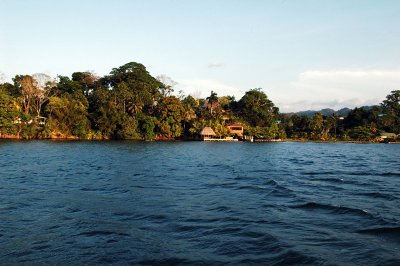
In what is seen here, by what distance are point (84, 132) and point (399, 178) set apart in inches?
2302

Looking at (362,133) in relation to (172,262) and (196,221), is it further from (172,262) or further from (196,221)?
(172,262)

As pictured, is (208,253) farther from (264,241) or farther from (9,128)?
(9,128)

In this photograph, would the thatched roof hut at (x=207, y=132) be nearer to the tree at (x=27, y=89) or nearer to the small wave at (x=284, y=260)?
the tree at (x=27, y=89)

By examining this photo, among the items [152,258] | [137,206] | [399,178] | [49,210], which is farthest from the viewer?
[399,178]

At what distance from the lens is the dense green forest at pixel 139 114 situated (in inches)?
2611

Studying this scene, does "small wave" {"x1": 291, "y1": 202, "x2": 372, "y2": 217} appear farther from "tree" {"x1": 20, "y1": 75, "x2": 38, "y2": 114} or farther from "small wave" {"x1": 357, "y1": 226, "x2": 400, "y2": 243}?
"tree" {"x1": 20, "y1": 75, "x2": 38, "y2": 114}

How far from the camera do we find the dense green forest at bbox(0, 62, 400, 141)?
66.3m

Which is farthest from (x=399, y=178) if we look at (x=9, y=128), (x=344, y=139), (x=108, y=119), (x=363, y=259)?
(x=344, y=139)

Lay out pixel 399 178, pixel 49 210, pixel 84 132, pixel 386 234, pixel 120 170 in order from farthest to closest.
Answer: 1. pixel 84 132
2. pixel 120 170
3. pixel 399 178
4. pixel 49 210
5. pixel 386 234

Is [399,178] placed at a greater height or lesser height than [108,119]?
lesser

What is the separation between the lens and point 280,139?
286ft

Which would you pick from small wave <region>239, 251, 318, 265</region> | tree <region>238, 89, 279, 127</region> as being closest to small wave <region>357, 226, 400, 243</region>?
small wave <region>239, 251, 318, 265</region>

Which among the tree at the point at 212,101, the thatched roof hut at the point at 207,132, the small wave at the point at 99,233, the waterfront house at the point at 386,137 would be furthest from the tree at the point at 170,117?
the small wave at the point at 99,233

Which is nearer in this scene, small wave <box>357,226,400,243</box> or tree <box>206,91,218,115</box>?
small wave <box>357,226,400,243</box>
